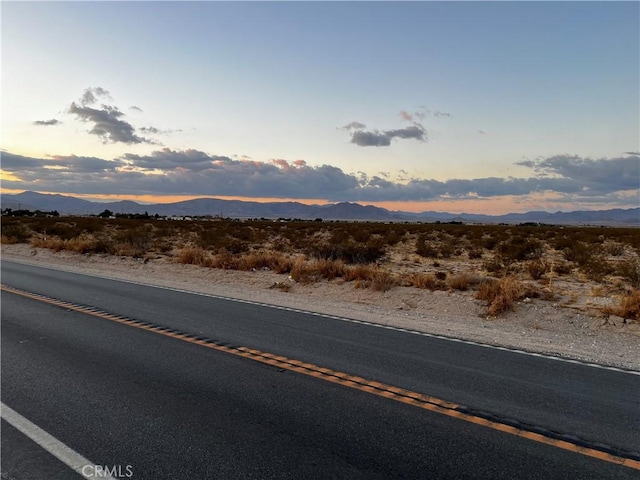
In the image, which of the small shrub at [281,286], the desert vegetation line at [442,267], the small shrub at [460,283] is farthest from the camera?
the small shrub at [281,286]

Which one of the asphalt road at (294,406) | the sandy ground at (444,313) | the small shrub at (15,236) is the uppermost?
the small shrub at (15,236)

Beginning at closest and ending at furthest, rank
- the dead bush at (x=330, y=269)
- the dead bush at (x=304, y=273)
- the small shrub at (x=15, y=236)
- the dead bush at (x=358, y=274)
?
the dead bush at (x=358, y=274), the dead bush at (x=304, y=273), the dead bush at (x=330, y=269), the small shrub at (x=15, y=236)

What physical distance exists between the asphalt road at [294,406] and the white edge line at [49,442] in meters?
0.06

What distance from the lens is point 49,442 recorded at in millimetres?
4152

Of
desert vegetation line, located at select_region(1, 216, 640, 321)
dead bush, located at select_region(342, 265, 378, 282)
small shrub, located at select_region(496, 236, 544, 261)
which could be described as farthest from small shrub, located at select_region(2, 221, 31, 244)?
small shrub, located at select_region(496, 236, 544, 261)

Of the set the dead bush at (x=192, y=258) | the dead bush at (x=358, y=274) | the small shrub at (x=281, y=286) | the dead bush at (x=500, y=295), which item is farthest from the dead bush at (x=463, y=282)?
the dead bush at (x=192, y=258)

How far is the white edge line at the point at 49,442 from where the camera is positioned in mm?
3773

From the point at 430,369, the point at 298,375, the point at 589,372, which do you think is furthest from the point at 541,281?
the point at 298,375

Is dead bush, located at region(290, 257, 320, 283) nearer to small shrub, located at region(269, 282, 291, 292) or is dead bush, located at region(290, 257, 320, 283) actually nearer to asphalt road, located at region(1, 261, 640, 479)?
small shrub, located at region(269, 282, 291, 292)

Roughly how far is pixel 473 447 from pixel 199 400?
113 inches

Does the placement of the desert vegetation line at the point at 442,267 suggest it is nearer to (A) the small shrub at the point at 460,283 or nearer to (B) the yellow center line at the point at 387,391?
(A) the small shrub at the point at 460,283

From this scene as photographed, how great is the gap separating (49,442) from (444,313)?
29.9 ft

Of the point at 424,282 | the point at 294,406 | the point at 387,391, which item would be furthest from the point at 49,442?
the point at 424,282

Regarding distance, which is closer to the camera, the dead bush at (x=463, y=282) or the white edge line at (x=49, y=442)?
the white edge line at (x=49, y=442)
